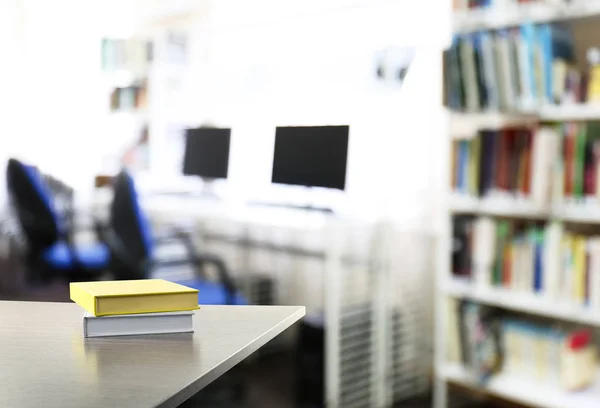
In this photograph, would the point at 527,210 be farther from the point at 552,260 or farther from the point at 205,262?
the point at 205,262

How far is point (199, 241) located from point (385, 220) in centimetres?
151

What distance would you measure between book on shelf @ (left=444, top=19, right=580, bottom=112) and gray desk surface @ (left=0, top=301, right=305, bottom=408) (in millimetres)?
1470

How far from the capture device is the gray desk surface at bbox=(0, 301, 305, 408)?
843 mm

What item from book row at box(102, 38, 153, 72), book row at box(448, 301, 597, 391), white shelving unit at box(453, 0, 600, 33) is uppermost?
book row at box(102, 38, 153, 72)

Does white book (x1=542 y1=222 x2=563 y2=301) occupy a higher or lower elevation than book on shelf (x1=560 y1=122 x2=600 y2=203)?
lower

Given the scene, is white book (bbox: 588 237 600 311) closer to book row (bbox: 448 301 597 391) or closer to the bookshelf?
the bookshelf

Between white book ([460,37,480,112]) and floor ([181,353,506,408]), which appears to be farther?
floor ([181,353,506,408])

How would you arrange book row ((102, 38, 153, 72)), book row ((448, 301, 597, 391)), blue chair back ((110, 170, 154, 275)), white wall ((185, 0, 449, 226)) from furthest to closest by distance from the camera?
book row ((102, 38, 153, 72)) < white wall ((185, 0, 449, 226)) < blue chair back ((110, 170, 154, 275)) < book row ((448, 301, 597, 391))

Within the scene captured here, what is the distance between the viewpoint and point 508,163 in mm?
2486

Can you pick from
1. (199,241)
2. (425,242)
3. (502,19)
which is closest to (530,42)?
(502,19)

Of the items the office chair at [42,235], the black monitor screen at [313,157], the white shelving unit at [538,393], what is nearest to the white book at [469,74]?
the black monitor screen at [313,157]

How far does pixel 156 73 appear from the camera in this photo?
174 inches

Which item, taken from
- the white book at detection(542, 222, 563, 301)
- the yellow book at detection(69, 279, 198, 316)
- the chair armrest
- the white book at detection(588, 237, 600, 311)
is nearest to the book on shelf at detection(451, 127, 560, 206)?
the white book at detection(542, 222, 563, 301)

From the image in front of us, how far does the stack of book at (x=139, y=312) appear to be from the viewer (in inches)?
43.6
